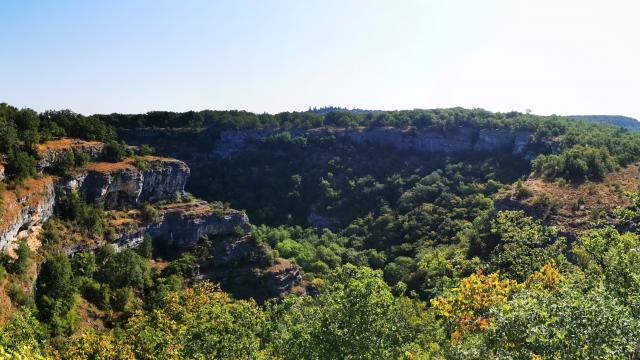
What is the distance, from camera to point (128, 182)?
6438 cm

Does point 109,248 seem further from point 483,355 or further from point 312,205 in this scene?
point 312,205

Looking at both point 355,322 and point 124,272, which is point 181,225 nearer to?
point 124,272

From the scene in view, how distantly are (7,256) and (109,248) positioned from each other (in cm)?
1435

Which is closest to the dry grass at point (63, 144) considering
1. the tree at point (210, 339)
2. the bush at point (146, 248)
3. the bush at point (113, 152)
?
the bush at point (113, 152)

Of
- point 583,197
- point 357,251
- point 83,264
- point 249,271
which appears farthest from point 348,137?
point 83,264

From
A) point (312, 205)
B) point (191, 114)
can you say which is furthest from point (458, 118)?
point (191, 114)

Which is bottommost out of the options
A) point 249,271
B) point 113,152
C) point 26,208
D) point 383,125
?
point 249,271

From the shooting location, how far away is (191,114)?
13175 cm

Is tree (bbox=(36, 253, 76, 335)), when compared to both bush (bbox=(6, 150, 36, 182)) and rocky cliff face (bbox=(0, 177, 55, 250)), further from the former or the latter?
bush (bbox=(6, 150, 36, 182))

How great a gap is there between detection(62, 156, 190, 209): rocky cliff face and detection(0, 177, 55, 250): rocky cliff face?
3.96 meters

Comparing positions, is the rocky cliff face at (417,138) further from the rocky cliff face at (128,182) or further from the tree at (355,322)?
the tree at (355,322)

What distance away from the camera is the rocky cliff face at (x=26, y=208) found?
4291cm

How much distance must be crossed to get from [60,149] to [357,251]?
176ft

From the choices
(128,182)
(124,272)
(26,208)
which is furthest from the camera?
(128,182)
